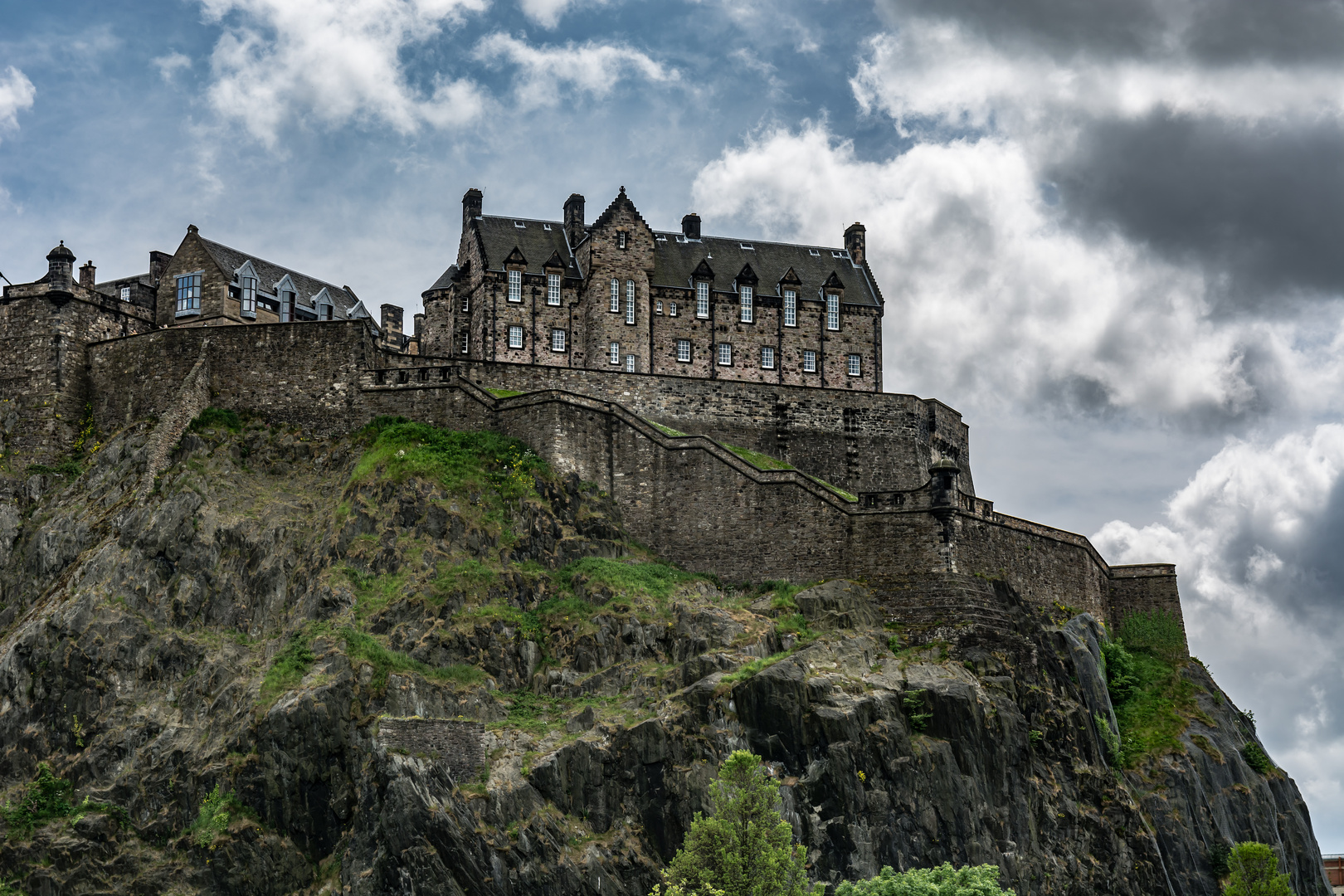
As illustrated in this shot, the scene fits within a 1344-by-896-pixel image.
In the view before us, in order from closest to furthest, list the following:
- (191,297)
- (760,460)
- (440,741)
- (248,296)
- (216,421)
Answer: (440,741)
(216,421)
(760,460)
(191,297)
(248,296)

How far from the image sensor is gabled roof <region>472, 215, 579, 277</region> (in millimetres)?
80438

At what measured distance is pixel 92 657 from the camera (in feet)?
190

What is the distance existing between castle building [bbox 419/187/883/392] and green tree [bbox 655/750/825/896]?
3105cm

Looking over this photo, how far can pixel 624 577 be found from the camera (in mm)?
62219

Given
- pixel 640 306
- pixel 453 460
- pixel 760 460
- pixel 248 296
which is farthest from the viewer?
pixel 640 306

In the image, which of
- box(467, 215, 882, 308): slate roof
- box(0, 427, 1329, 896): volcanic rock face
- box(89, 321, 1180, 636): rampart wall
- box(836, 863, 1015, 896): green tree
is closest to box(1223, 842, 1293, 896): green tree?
box(0, 427, 1329, 896): volcanic rock face

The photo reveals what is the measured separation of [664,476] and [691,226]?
2427 cm

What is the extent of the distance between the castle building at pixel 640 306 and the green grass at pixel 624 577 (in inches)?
622

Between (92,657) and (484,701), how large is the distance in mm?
15253

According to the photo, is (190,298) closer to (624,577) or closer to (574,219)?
(574,219)

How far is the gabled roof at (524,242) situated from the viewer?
264 ft

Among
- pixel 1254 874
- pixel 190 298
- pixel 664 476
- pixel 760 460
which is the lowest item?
pixel 1254 874

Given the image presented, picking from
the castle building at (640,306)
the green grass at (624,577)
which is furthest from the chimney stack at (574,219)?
the green grass at (624,577)

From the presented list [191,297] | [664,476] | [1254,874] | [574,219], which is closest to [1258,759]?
[1254,874]
